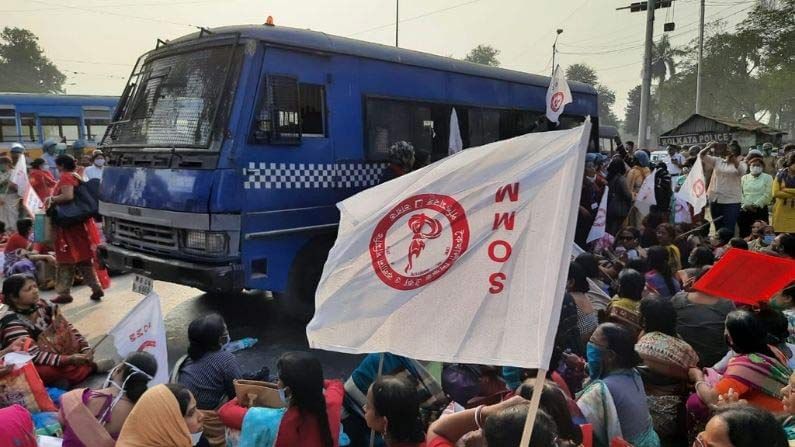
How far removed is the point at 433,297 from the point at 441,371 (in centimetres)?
143

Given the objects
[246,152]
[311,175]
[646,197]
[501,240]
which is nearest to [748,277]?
[501,240]

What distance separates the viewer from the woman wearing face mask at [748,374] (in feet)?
8.84

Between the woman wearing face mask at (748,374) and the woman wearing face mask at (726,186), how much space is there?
6.53 m

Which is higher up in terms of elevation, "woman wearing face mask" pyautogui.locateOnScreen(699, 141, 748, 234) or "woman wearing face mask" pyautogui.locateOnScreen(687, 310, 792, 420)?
"woman wearing face mask" pyautogui.locateOnScreen(699, 141, 748, 234)

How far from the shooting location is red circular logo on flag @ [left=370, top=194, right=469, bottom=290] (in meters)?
2.15

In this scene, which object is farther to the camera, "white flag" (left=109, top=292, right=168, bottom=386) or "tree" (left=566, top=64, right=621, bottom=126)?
"tree" (left=566, top=64, right=621, bottom=126)

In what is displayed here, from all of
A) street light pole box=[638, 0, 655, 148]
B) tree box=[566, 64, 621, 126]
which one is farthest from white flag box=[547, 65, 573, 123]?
tree box=[566, 64, 621, 126]

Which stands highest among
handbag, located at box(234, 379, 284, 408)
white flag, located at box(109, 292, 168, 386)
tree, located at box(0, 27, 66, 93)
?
tree, located at box(0, 27, 66, 93)

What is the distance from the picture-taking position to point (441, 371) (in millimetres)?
3396

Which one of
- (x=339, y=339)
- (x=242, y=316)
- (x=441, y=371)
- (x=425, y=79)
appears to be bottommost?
(x=242, y=316)

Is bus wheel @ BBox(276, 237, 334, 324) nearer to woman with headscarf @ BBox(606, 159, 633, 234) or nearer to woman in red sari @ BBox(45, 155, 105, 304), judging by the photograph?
woman in red sari @ BBox(45, 155, 105, 304)

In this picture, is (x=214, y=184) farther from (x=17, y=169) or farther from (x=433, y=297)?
(x=17, y=169)

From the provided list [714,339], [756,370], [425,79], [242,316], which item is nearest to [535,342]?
[756,370]

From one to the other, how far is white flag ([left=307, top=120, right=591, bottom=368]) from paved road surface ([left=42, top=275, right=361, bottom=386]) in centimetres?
243
